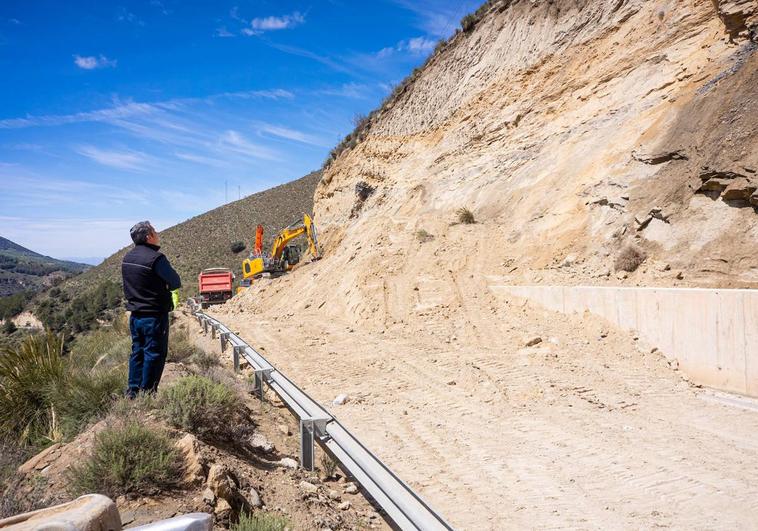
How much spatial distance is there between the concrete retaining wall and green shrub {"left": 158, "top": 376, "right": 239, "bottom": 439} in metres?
6.96

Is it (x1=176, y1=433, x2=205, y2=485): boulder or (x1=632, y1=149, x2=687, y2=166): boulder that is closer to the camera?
(x1=176, y1=433, x2=205, y2=485): boulder

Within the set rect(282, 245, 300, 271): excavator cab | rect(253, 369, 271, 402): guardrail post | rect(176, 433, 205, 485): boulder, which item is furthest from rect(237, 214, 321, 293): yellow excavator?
rect(176, 433, 205, 485): boulder

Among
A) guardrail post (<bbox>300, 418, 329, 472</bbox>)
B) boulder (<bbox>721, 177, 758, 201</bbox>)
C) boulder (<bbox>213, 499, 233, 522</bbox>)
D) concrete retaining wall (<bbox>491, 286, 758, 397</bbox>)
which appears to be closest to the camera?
boulder (<bbox>213, 499, 233, 522</bbox>)

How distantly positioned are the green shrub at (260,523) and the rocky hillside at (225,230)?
54156 mm

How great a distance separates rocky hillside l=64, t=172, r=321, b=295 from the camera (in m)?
60.4

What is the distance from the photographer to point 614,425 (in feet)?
20.9

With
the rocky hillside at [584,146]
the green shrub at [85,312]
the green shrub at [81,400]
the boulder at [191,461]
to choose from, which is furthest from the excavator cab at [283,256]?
the boulder at [191,461]

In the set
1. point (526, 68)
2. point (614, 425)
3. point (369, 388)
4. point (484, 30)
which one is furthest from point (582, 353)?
point (484, 30)

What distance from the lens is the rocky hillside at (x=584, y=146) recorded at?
1059 centimetres

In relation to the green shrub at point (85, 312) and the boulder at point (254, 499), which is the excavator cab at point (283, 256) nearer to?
the green shrub at point (85, 312)

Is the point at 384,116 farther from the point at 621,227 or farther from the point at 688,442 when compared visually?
the point at 688,442

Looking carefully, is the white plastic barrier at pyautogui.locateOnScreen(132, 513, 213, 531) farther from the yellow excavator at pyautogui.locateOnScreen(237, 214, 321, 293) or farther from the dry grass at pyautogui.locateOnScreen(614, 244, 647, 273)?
the yellow excavator at pyautogui.locateOnScreen(237, 214, 321, 293)

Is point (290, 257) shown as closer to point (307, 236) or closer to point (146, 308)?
point (307, 236)

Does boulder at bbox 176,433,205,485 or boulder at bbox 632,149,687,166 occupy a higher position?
boulder at bbox 632,149,687,166
